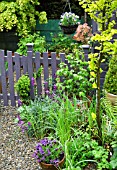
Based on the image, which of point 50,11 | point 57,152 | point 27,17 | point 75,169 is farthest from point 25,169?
point 50,11

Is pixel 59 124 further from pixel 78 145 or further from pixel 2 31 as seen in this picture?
pixel 2 31

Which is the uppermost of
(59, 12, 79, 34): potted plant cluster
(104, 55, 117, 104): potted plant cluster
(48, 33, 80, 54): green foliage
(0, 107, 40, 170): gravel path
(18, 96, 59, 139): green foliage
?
(59, 12, 79, 34): potted plant cluster

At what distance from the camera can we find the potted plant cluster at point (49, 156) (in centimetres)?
347

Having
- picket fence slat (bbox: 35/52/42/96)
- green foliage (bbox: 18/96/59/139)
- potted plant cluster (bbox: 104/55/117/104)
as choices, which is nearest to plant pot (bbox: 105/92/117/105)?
potted plant cluster (bbox: 104/55/117/104)

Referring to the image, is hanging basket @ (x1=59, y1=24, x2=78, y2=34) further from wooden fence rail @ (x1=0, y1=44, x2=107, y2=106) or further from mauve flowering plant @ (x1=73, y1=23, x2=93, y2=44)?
wooden fence rail @ (x1=0, y1=44, x2=107, y2=106)

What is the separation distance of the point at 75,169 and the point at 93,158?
407mm

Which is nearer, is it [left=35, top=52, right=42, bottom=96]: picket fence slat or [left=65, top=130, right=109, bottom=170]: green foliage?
[left=65, top=130, right=109, bottom=170]: green foliage

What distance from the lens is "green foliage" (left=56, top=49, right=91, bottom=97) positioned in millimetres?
4742

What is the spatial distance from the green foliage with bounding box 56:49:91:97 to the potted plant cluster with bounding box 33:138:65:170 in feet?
4.15

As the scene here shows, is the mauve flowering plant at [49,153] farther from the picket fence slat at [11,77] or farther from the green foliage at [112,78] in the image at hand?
the picket fence slat at [11,77]

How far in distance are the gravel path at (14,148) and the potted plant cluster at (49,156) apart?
0.27 metres

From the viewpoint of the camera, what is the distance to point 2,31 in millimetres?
7578

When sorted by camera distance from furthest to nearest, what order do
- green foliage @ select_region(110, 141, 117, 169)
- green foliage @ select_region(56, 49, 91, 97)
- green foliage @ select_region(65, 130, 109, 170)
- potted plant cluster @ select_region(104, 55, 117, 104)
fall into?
1. green foliage @ select_region(56, 49, 91, 97)
2. potted plant cluster @ select_region(104, 55, 117, 104)
3. green foliage @ select_region(65, 130, 109, 170)
4. green foliage @ select_region(110, 141, 117, 169)

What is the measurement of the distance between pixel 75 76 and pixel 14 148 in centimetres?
133
